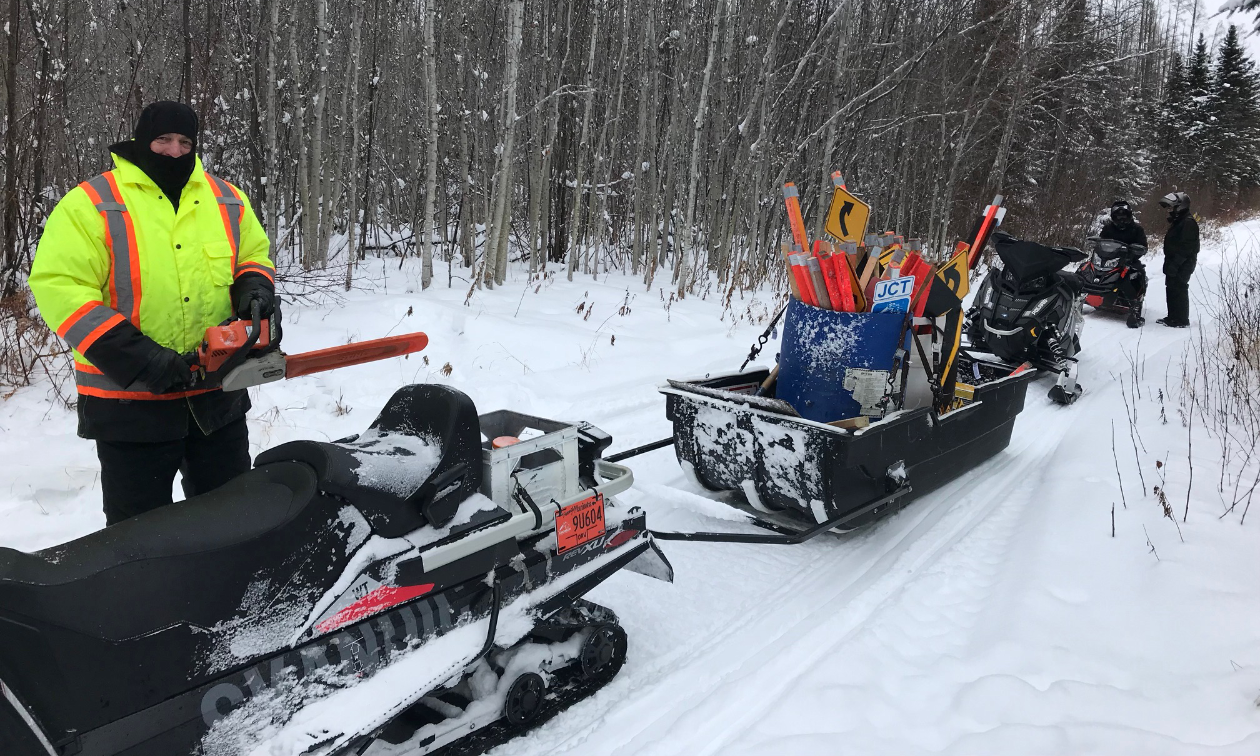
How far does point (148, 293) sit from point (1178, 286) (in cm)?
1082

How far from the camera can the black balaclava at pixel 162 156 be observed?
2162 mm

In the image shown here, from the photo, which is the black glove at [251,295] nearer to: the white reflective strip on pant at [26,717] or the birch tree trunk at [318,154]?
the white reflective strip on pant at [26,717]

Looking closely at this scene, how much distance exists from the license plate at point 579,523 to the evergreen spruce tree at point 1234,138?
33.7 m

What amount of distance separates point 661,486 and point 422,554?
6.36ft

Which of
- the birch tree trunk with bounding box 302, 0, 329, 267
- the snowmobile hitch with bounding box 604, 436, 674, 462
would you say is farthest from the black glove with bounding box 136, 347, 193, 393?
the birch tree trunk with bounding box 302, 0, 329, 267

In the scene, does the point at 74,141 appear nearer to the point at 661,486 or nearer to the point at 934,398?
the point at 661,486

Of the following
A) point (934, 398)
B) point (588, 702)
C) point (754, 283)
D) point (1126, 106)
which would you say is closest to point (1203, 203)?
point (1126, 106)

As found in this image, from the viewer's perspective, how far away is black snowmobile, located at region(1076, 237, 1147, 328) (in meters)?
9.26

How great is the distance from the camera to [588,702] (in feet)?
7.59

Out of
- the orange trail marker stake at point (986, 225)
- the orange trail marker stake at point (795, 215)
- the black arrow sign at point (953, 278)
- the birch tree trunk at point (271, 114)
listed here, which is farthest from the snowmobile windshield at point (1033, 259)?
the birch tree trunk at point (271, 114)

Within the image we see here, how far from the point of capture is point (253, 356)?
2.30m

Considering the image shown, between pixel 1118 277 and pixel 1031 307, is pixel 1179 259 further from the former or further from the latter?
pixel 1031 307

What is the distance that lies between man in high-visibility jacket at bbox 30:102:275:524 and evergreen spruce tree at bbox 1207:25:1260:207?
34380 millimetres

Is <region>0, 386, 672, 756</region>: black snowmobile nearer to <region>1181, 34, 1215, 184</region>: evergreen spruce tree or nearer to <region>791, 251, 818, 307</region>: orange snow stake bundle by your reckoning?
<region>791, 251, 818, 307</region>: orange snow stake bundle
